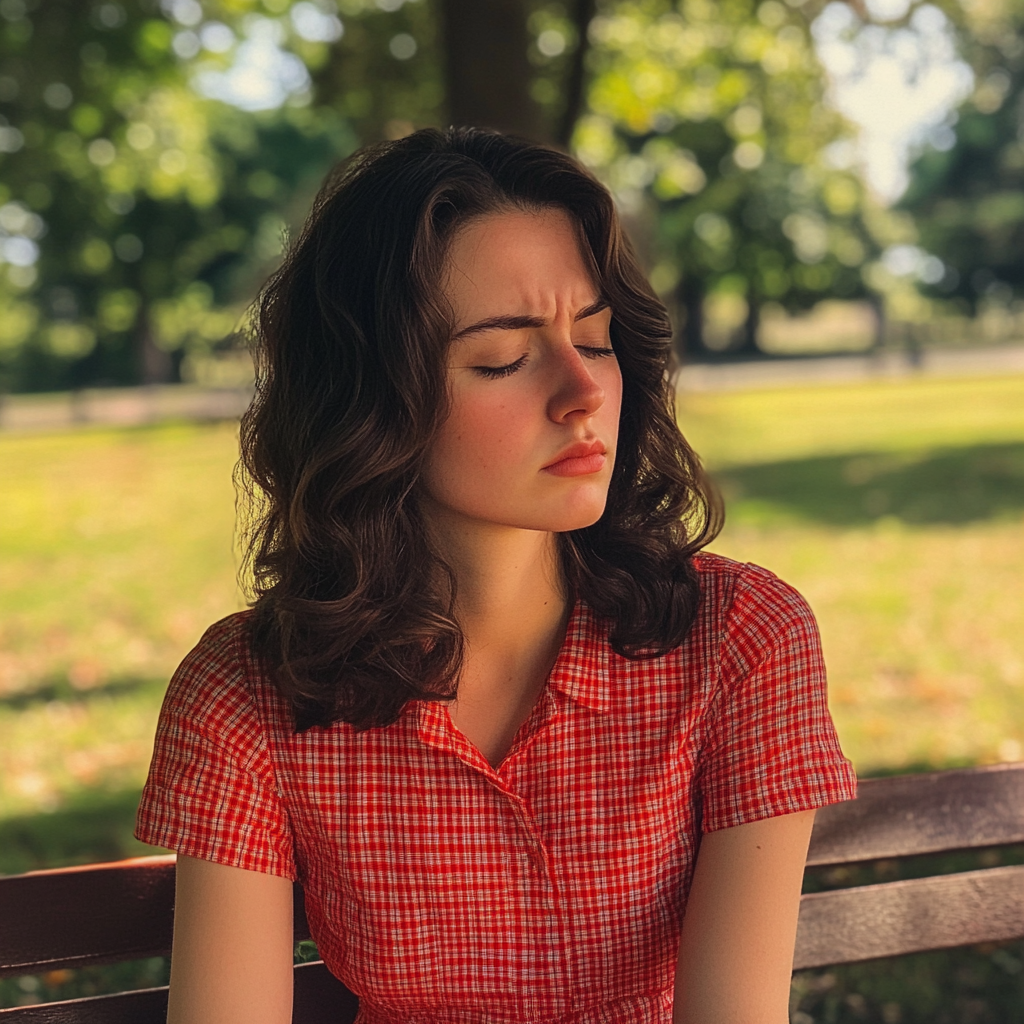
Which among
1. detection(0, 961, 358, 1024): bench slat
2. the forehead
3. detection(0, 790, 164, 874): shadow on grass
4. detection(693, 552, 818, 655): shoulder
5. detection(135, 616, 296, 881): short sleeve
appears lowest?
detection(0, 790, 164, 874): shadow on grass

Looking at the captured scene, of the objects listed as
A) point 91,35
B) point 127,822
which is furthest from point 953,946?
point 91,35

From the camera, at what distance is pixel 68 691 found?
7922mm

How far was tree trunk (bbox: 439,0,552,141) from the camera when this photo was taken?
5734 mm

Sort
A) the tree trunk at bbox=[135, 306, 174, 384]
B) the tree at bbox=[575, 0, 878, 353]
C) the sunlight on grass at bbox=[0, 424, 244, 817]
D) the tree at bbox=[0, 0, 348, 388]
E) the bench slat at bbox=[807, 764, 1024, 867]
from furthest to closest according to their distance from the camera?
the tree trunk at bbox=[135, 306, 174, 384]
the tree at bbox=[0, 0, 348, 388]
the tree at bbox=[575, 0, 878, 353]
the sunlight on grass at bbox=[0, 424, 244, 817]
the bench slat at bbox=[807, 764, 1024, 867]

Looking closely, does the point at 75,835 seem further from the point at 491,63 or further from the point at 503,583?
the point at 503,583

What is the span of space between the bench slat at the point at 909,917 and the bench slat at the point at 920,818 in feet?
0.31

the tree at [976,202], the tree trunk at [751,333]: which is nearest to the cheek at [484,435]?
the tree at [976,202]

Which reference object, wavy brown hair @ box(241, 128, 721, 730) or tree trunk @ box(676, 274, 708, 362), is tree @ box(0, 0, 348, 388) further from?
wavy brown hair @ box(241, 128, 721, 730)

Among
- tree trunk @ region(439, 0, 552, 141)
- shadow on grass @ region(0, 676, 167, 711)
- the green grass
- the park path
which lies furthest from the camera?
the park path

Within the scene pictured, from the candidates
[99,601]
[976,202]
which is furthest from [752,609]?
[976,202]

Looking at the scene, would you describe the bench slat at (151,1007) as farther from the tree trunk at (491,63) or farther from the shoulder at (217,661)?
the tree trunk at (491,63)

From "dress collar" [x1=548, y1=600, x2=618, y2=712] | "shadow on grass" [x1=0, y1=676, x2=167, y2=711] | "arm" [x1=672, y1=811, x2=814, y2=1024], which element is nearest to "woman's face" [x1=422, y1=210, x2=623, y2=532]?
"dress collar" [x1=548, y1=600, x2=618, y2=712]

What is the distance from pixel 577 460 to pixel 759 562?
899cm

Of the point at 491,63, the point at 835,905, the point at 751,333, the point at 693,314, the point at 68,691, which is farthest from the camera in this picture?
the point at 751,333
